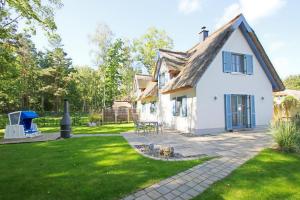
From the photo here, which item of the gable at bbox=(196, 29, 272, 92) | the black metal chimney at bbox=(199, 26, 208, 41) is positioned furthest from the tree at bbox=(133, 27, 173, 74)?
the gable at bbox=(196, 29, 272, 92)

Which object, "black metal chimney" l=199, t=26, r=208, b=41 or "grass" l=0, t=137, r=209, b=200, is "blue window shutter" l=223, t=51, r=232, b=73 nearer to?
"black metal chimney" l=199, t=26, r=208, b=41

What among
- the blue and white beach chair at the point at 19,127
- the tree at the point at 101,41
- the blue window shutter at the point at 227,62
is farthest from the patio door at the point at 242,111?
the tree at the point at 101,41

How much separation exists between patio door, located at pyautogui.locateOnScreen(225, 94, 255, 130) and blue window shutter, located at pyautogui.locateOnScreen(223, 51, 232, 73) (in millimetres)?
1675

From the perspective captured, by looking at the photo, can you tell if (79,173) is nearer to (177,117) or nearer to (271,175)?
(271,175)

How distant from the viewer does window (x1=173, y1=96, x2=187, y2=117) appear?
48.2ft

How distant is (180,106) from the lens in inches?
612

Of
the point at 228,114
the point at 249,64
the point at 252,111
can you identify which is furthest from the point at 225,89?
the point at 249,64

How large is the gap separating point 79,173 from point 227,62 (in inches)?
461

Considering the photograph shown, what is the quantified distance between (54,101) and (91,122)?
2882 centimetres

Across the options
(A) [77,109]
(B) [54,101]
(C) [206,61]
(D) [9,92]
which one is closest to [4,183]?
(C) [206,61]

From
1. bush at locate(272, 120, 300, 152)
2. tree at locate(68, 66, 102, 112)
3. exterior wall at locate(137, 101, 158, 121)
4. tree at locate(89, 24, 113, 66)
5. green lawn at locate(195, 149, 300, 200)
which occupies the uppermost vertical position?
tree at locate(89, 24, 113, 66)

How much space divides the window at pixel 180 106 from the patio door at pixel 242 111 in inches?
115

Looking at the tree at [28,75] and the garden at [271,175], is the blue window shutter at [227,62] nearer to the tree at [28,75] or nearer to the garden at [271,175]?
the garden at [271,175]

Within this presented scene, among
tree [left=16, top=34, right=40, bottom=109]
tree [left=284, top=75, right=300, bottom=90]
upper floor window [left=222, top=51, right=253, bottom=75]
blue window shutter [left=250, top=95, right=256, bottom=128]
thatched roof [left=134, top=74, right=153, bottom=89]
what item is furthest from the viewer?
tree [left=284, top=75, right=300, bottom=90]
